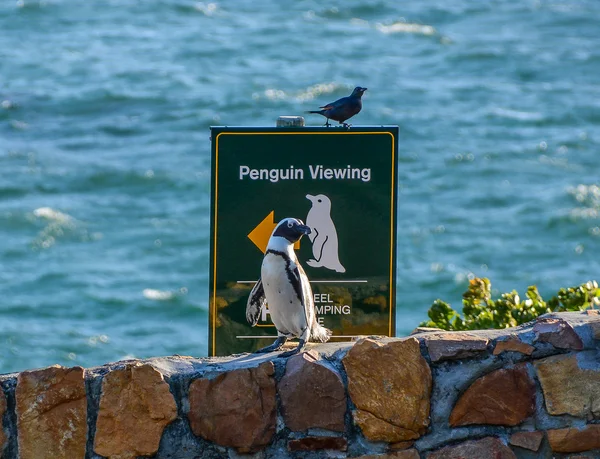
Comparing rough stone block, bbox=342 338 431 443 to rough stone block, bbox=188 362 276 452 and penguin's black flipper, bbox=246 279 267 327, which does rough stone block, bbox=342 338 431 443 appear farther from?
penguin's black flipper, bbox=246 279 267 327

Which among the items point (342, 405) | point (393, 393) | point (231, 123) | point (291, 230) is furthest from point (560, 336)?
point (231, 123)

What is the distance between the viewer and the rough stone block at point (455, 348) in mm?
3938

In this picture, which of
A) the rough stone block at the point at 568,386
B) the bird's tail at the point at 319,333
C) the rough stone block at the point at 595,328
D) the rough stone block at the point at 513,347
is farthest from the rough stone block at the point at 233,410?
the rough stone block at the point at 595,328

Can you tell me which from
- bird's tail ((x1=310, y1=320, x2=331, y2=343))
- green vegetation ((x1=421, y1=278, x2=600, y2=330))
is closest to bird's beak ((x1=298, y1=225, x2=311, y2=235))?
bird's tail ((x1=310, y1=320, x2=331, y2=343))

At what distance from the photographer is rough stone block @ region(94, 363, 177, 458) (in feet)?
12.7

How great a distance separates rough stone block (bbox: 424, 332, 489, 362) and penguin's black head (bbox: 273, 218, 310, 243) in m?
0.59

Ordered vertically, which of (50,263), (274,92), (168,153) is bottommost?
(50,263)

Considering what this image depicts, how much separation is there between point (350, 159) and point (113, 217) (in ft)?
41.9

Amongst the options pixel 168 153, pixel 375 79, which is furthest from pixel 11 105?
pixel 375 79

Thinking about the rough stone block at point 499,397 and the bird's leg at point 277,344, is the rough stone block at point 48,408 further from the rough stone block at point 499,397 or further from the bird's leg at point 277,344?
the rough stone block at point 499,397

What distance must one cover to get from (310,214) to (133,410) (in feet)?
3.76

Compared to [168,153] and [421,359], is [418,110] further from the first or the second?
[421,359]

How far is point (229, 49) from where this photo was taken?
24219mm

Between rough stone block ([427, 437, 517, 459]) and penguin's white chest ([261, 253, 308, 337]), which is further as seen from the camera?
penguin's white chest ([261, 253, 308, 337])
